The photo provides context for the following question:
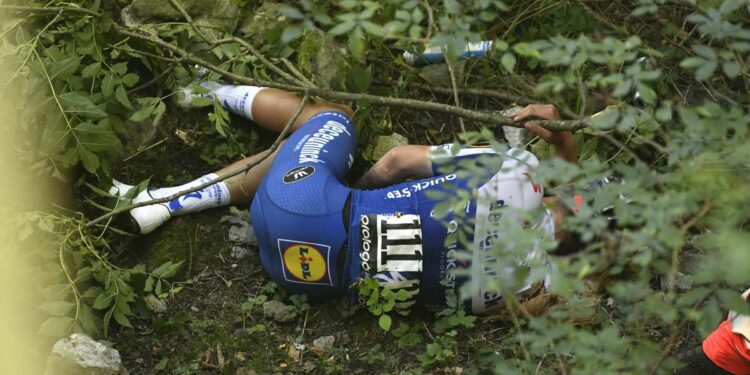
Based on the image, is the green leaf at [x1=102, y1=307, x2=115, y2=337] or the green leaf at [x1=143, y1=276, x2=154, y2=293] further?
the green leaf at [x1=143, y1=276, x2=154, y2=293]

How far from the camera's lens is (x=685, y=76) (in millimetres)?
2895

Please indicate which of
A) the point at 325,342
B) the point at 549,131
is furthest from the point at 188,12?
the point at 549,131

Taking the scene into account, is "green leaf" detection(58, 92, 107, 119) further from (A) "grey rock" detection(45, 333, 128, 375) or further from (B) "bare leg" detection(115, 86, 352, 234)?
(A) "grey rock" detection(45, 333, 128, 375)

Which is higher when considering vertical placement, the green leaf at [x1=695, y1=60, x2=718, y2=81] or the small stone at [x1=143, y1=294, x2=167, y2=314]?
the green leaf at [x1=695, y1=60, x2=718, y2=81]

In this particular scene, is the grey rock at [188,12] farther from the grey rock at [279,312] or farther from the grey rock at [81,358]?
the grey rock at [81,358]

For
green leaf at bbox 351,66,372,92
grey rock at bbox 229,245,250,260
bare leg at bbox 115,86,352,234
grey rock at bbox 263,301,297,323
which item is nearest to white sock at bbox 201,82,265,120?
bare leg at bbox 115,86,352,234

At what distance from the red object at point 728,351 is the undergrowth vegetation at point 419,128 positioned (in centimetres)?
14

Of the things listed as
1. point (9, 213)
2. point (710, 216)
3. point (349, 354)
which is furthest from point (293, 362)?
point (710, 216)

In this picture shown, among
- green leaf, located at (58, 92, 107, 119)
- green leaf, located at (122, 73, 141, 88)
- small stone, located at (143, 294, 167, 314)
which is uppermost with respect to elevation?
green leaf, located at (58, 92, 107, 119)

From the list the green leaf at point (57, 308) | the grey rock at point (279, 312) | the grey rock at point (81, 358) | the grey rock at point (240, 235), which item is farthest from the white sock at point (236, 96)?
the grey rock at point (81, 358)

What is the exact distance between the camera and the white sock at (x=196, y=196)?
9.66 feet

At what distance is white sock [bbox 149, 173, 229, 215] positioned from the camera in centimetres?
294

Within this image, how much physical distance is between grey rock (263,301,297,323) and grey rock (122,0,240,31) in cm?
111

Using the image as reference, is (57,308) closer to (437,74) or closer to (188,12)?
(188,12)
